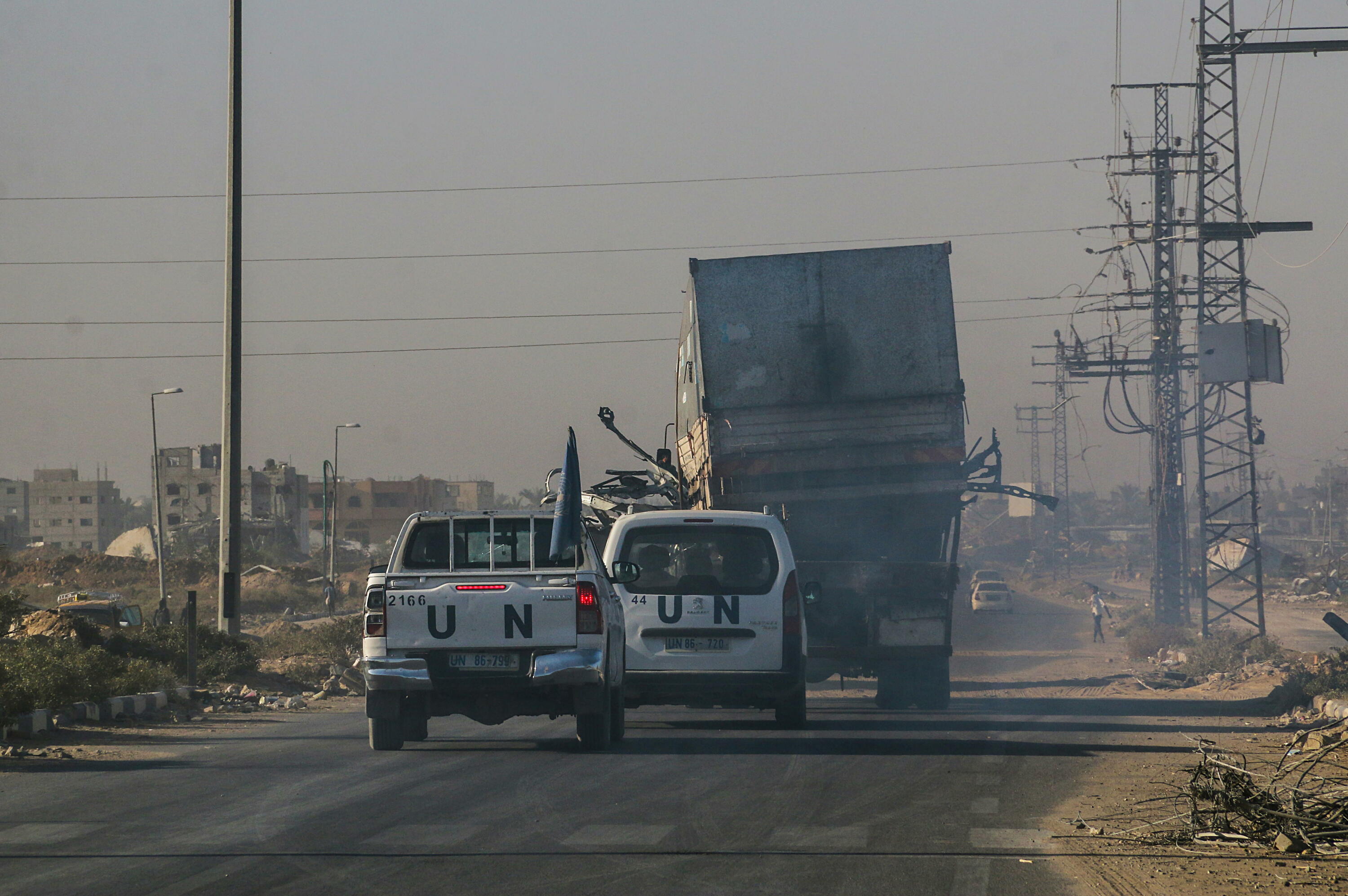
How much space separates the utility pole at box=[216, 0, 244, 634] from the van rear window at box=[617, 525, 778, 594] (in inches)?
325

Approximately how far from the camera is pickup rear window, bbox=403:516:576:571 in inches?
462

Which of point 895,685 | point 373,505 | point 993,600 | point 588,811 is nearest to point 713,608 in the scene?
point 588,811

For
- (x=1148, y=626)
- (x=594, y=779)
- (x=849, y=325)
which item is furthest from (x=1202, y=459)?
(x=594, y=779)

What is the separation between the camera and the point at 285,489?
126 metres

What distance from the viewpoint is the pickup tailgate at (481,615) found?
1100 centimetres

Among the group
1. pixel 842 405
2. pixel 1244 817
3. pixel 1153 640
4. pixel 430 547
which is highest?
pixel 842 405

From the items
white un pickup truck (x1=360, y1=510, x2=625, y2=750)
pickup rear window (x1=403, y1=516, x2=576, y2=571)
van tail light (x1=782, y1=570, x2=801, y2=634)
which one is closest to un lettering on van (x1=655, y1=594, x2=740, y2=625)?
van tail light (x1=782, y1=570, x2=801, y2=634)

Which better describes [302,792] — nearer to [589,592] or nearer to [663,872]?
[589,592]

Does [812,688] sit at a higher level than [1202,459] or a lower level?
lower

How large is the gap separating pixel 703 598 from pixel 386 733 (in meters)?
2.95

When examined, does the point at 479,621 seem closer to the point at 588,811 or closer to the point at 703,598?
the point at 703,598

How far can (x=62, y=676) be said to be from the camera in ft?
46.8

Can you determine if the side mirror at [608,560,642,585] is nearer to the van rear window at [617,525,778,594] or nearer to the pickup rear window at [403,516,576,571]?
the van rear window at [617,525,778,594]

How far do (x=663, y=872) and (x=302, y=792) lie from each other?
11.6 feet
